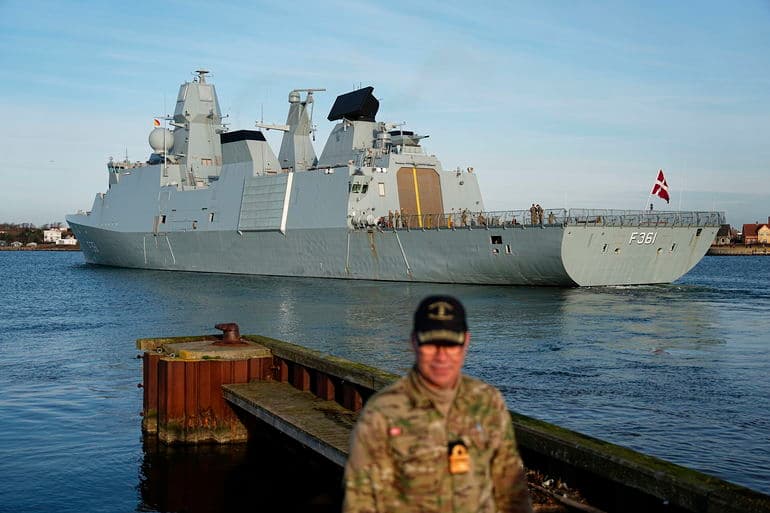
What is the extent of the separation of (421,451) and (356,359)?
12056 millimetres

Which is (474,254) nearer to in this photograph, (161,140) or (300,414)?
(161,140)

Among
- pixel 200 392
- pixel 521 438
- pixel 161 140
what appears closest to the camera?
pixel 521 438

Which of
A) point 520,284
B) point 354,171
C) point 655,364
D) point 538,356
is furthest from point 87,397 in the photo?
point 354,171

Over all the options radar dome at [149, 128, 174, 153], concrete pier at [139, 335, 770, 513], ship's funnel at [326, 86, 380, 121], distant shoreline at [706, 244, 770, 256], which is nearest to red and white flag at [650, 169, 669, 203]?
ship's funnel at [326, 86, 380, 121]

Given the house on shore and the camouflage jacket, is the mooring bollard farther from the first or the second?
the house on shore

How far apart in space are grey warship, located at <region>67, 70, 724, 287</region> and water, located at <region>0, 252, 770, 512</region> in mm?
1332

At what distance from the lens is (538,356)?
48.5 ft

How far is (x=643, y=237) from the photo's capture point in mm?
27672

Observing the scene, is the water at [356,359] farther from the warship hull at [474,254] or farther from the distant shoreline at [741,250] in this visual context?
the distant shoreline at [741,250]

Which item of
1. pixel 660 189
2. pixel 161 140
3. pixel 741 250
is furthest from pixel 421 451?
pixel 741 250

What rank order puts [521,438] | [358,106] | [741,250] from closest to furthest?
[521,438], [358,106], [741,250]

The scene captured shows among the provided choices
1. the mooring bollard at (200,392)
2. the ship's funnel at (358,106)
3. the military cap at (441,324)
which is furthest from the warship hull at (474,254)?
the military cap at (441,324)

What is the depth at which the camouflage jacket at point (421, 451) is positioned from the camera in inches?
98.8

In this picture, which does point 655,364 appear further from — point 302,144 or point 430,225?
point 302,144
